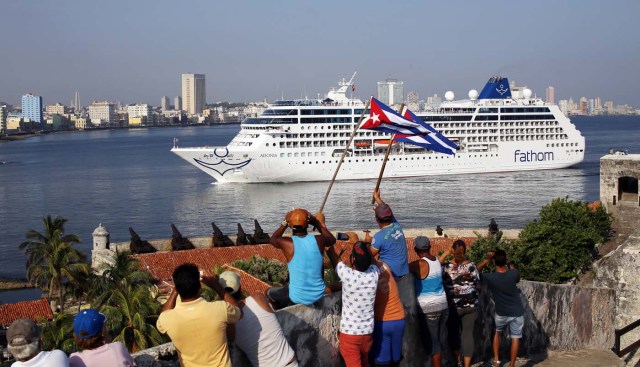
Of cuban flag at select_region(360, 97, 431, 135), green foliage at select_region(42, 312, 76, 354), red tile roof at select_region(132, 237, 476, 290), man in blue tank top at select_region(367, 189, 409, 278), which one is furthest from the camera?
red tile roof at select_region(132, 237, 476, 290)

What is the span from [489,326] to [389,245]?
1613 mm

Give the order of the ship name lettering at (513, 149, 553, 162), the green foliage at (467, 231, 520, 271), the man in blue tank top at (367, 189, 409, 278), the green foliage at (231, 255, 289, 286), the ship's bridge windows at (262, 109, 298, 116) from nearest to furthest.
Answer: the man in blue tank top at (367, 189, 409, 278) < the green foliage at (467, 231, 520, 271) < the green foliage at (231, 255, 289, 286) < the ship's bridge windows at (262, 109, 298, 116) < the ship name lettering at (513, 149, 553, 162)

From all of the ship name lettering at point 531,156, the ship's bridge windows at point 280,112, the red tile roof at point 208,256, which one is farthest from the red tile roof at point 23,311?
the ship name lettering at point 531,156

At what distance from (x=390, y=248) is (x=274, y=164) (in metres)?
53.6

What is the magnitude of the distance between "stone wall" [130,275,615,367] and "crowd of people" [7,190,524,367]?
95mm

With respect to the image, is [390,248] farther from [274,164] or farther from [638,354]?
[274,164]

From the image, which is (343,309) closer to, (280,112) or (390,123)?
(390,123)

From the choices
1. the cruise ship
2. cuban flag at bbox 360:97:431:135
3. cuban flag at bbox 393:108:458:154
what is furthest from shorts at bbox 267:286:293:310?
the cruise ship

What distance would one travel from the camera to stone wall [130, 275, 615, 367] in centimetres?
551

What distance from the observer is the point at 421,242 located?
6.35m

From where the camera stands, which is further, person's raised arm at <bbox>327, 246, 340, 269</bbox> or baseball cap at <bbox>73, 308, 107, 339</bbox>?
person's raised arm at <bbox>327, 246, 340, 269</bbox>

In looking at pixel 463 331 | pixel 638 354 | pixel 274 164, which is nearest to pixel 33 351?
pixel 463 331

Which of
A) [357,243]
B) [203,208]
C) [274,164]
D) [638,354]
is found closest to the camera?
[357,243]

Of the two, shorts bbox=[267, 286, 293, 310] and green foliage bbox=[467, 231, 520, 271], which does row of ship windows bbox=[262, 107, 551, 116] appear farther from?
shorts bbox=[267, 286, 293, 310]
